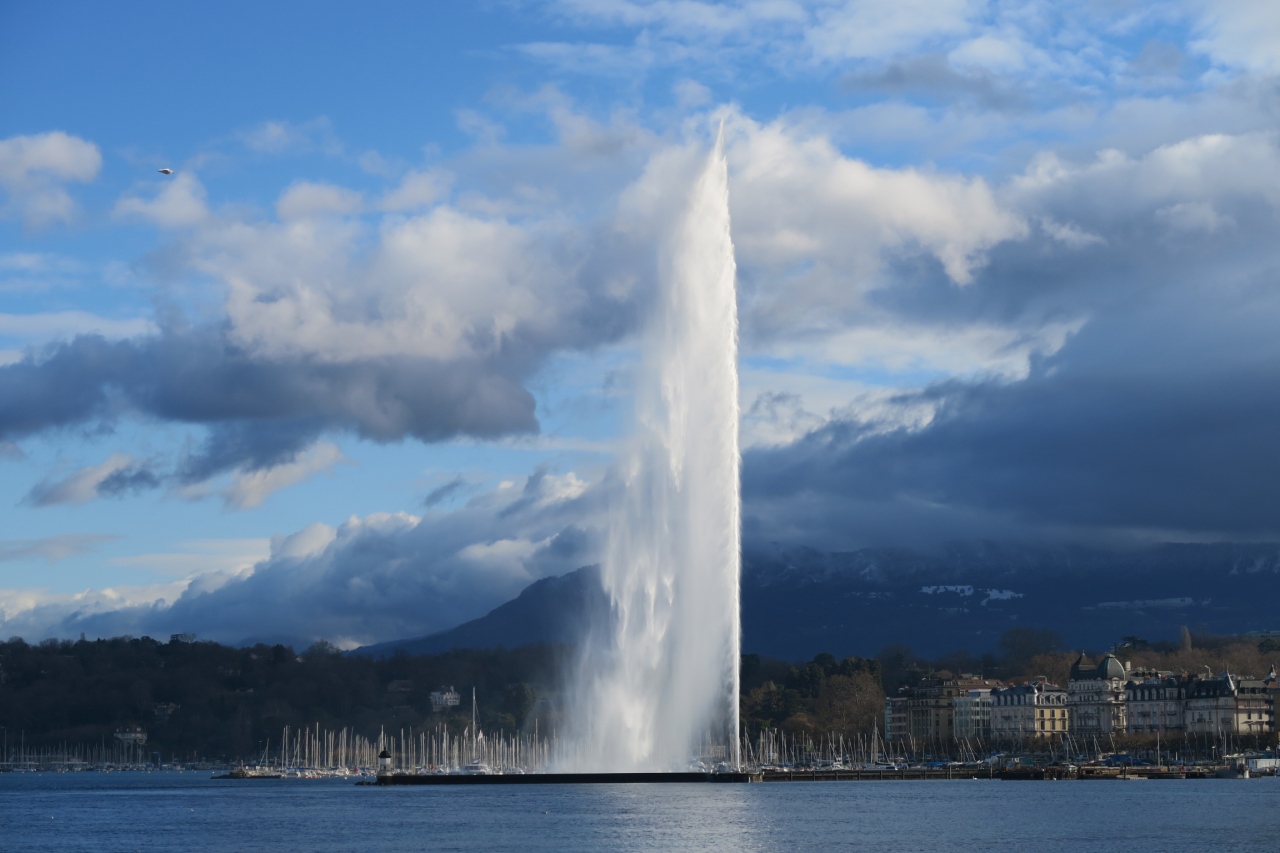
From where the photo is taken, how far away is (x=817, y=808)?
102 m

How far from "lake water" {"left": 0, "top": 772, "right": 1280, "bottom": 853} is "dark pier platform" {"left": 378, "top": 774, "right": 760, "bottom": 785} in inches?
38.1

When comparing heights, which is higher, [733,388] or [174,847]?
[733,388]

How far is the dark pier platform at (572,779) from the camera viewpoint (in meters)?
110

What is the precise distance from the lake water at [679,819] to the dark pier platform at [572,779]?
968 mm

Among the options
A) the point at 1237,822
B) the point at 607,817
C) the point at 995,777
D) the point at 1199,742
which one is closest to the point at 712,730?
the point at 607,817

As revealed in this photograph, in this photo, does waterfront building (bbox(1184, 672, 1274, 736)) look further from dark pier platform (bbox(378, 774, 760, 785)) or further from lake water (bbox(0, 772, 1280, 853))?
dark pier platform (bbox(378, 774, 760, 785))

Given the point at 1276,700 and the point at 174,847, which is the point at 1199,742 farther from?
the point at 174,847

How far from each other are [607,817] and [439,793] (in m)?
45.6

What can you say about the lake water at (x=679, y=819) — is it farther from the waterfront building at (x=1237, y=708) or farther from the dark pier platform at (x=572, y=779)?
the waterfront building at (x=1237, y=708)

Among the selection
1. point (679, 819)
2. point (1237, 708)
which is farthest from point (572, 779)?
point (1237, 708)

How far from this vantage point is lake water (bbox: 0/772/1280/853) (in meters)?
75.8

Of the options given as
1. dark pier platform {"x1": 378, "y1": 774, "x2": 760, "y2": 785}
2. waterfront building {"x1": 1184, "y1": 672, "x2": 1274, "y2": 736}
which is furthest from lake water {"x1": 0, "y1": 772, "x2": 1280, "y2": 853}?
waterfront building {"x1": 1184, "y1": 672, "x2": 1274, "y2": 736}

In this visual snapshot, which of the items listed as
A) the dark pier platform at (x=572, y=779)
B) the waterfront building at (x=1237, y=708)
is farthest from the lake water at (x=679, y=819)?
the waterfront building at (x=1237, y=708)

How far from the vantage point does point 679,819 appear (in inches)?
3396
